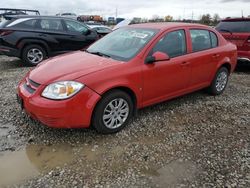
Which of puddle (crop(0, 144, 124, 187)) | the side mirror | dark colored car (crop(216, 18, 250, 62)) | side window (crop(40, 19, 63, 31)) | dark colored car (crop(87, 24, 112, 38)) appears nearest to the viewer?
puddle (crop(0, 144, 124, 187))

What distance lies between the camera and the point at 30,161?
11.6 ft

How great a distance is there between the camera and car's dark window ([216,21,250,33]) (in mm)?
8445

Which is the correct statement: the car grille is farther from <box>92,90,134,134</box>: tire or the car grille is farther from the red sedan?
<box>92,90,134,134</box>: tire

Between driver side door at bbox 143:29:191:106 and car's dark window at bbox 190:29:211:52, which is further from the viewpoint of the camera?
car's dark window at bbox 190:29:211:52

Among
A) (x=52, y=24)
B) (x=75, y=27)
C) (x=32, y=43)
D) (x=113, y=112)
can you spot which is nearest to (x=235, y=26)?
(x=75, y=27)

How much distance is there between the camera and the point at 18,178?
10.6 ft

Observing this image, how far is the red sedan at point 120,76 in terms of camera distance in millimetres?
3748

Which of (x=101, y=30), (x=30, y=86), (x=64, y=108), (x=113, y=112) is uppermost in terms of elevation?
(x=101, y=30)

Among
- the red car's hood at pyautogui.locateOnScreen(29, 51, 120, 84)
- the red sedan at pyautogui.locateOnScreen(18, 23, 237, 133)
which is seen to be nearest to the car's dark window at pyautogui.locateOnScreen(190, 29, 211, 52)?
the red sedan at pyautogui.locateOnScreen(18, 23, 237, 133)

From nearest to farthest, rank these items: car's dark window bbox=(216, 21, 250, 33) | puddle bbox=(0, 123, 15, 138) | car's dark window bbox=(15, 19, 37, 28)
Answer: puddle bbox=(0, 123, 15, 138) → car's dark window bbox=(216, 21, 250, 33) → car's dark window bbox=(15, 19, 37, 28)

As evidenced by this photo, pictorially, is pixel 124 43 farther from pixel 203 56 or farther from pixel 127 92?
pixel 203 56

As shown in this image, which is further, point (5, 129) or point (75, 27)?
point (75, 27)

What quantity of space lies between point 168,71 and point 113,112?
4.07ft

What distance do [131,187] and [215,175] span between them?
1.01 meters
